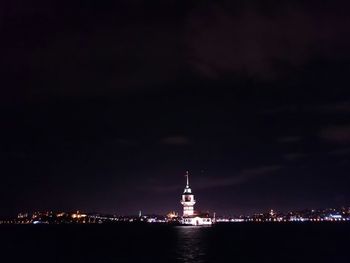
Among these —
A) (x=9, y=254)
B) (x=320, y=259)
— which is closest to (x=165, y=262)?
(x=320, y=259)

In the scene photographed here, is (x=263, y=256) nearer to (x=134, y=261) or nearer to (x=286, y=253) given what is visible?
(x=286, y=253)

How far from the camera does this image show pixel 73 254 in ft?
379

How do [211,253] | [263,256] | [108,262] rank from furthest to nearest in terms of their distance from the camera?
[211,253], [263,256], [108,262]

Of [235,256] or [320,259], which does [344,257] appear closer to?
[320,259]

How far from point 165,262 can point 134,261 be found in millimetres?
6299

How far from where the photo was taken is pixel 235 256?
108625 millimetres

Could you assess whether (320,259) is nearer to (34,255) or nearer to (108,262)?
(108,262)

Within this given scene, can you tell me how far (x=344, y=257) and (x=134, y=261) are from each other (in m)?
38.5

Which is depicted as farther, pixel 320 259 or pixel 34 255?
pixel 34 255

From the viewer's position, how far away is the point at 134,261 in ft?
325

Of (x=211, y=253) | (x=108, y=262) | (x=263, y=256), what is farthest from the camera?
(x=211, y=253)

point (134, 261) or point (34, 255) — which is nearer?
point (134, 261)

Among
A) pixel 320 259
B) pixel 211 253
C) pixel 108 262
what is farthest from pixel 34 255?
pixel 320 259

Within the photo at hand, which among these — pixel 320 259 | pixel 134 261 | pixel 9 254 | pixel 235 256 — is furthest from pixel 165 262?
pixel 9 254
